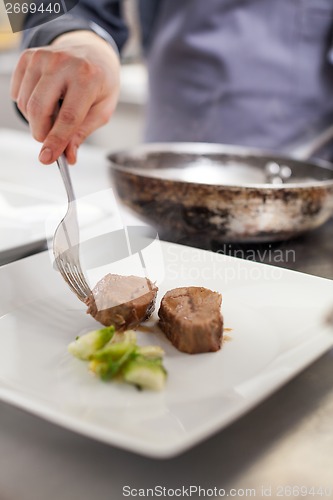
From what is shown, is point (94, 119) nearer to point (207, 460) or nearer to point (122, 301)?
point (122, 301)

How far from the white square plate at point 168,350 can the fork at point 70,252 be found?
2cm

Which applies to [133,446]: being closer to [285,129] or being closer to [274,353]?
[274,353]

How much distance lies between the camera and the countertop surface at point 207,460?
518 mm

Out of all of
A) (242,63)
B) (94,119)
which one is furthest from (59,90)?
(242,63)

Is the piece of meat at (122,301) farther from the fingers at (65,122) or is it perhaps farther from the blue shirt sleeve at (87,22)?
the blue shirt sleeve at (87,22)

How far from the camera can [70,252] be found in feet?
2.71

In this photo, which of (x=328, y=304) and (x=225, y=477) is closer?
(x=225, y=477)

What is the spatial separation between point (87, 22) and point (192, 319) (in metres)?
0.84

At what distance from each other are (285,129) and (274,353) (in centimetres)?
112

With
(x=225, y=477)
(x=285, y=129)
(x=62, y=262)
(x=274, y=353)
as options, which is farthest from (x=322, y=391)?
(x=285, y=129)

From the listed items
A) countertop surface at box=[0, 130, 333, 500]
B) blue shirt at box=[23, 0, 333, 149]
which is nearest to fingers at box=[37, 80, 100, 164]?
countertop surface at box=[0, 130, 333, 500]

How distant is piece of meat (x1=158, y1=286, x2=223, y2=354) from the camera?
652mm

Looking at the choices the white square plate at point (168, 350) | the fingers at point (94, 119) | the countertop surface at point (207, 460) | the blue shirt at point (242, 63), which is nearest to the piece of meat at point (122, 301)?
the white square plate at point (168, 350)

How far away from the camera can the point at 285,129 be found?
1.67 m
